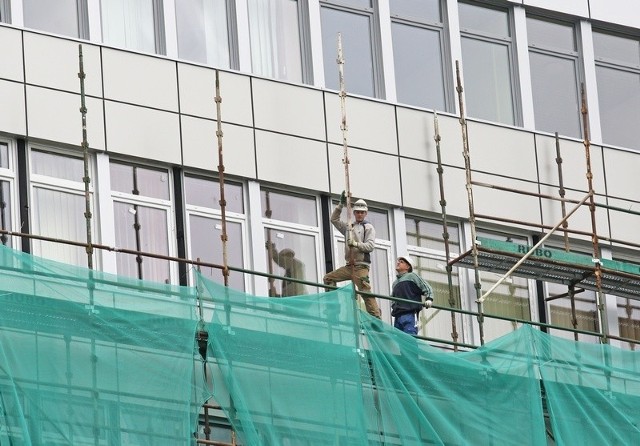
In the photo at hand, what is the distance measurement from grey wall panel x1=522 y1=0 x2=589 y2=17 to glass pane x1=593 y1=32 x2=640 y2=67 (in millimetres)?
563

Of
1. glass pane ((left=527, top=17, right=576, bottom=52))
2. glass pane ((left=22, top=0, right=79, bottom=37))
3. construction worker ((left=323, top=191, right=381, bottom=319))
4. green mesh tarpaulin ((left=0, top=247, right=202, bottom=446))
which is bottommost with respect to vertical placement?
green mesh tarpaulin ((left=0, top=247, right=202, bottom=446))

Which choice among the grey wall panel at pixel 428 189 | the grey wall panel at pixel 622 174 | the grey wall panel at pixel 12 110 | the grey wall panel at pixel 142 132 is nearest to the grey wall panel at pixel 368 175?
the grey wall panel at pixel 428 189

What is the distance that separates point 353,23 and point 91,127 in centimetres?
511

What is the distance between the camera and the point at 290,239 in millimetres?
36656

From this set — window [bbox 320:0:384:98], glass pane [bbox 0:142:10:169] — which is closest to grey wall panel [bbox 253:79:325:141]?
window [bbox 320:0:384:98]

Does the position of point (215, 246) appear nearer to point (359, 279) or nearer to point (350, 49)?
point (359, 279)

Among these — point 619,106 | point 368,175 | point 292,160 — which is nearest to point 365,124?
point 368,175

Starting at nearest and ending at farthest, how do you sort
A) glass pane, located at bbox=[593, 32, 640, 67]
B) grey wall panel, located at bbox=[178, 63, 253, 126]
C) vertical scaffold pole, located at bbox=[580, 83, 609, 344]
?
grey wall panel, located at bbox=[178, 63, 253, 126]
vertical scaffold pole, located at bbox=[580, 83, 609, 344]
glass pane, located at bbox=[593, 32, 640, 67]

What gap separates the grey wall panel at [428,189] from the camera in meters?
37.8

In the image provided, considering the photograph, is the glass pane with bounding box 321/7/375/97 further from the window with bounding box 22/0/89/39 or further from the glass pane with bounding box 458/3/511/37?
the window with bounding box 22/0/89/39

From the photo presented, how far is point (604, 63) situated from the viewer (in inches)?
1622

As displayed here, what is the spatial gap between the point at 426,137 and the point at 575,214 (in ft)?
8.68

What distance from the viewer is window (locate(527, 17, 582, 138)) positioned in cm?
4022

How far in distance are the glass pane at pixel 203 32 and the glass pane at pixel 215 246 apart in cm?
226
